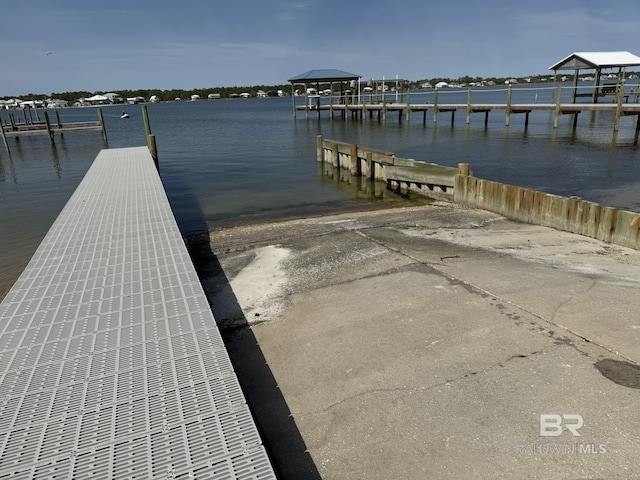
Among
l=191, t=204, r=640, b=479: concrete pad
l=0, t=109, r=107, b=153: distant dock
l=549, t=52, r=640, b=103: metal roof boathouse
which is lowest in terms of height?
l=191, t=204, r=640, b=479: concrete pad

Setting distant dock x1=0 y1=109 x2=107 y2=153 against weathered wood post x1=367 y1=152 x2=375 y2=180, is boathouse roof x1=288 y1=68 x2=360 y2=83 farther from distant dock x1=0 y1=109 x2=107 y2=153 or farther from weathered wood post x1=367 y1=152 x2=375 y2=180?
weathered wood post x1=367 y1=152 x2=375 y2=180

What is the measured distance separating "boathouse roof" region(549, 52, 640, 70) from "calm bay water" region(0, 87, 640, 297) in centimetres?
544

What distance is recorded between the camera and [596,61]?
39281mm

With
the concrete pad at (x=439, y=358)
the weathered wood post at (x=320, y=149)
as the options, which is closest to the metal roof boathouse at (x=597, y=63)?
the weathered wood post at (x=320, y=149)

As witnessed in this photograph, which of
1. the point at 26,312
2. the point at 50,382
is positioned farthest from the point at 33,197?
the point at 50,382

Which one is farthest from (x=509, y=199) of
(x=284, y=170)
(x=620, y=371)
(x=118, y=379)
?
(x=284, y=170)

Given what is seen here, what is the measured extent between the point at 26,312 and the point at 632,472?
557 centimetres

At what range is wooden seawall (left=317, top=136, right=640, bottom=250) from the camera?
8.46 meters

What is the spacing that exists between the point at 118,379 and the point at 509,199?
32.8 ft

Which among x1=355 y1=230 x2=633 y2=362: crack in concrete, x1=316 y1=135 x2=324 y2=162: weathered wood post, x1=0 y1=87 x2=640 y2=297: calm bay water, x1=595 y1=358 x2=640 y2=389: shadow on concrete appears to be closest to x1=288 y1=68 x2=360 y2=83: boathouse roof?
x1=0 y1=87 x2=640 y2=297: calm bay water

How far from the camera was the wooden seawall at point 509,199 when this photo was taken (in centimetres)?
846

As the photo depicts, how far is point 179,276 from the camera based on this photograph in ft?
17.9

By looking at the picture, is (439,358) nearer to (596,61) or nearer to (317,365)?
(317,365)

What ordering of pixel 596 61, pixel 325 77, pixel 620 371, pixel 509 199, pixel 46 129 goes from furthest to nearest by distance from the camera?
1. pixel 325 77
2. pixel 596 61
3. pixel 46 129
4. pixel 509 199
5. pixel 620 371
